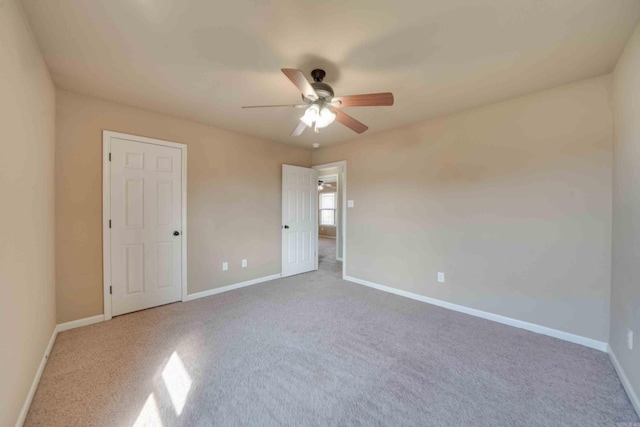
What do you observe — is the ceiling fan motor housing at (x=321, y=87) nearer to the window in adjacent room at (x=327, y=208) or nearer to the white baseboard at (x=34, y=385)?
the white baseboard at (x=34, y=385)

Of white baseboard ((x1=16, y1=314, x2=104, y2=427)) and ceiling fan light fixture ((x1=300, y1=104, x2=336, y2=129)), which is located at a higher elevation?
ceiling fan light fixture ((x1=300, y1=104, x2=336, y2=129))

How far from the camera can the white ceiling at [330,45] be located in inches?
59.6

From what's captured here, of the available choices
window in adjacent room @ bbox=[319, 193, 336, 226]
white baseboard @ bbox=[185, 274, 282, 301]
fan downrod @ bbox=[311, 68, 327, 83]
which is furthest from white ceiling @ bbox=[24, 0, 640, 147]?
window in adjacent room @ bbox=[319, 193, 336, 226]

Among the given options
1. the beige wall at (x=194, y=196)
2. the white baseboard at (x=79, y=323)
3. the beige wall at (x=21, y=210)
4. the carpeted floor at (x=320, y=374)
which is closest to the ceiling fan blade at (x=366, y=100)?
the beige wall at (x=21, y=210)

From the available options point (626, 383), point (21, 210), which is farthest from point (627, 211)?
point (21, 210)

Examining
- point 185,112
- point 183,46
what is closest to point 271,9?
point 183,46

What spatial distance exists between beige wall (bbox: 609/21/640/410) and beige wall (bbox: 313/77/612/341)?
6.5 inches

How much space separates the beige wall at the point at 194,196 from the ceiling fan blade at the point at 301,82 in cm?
214

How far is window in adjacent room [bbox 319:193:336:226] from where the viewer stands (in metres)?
10.2

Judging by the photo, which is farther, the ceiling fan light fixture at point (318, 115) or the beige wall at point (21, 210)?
the ceiling fan light fixture at point (318, 115)

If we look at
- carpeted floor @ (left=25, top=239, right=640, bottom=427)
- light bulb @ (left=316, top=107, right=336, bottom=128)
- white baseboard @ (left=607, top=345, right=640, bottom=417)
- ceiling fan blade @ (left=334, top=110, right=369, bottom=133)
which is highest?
ceiling fan blade @ (left=334, top=110, right=369, bottom=133)

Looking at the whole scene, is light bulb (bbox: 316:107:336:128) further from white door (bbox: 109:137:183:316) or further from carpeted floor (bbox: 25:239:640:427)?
white door (bbox: 109:137:183:316)

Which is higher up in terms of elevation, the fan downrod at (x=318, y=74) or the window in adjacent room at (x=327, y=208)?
the fan downrod at (x=318, y=74)

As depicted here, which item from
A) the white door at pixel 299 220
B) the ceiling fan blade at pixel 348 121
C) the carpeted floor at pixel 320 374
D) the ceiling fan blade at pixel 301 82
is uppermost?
the ceiling fan blade at pixel 301 82
